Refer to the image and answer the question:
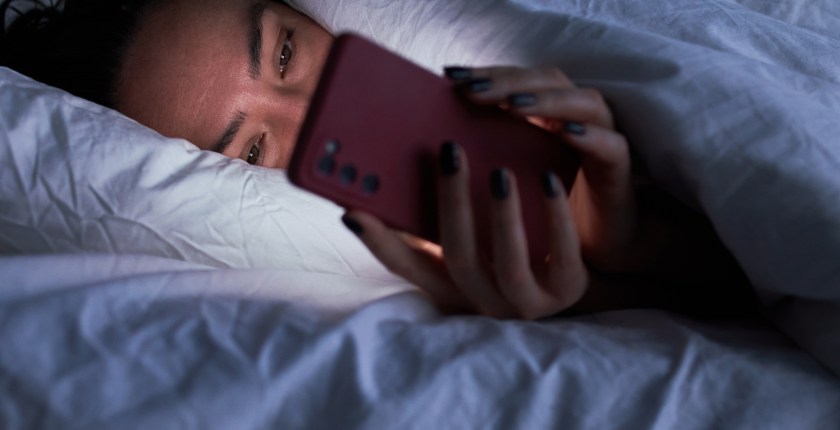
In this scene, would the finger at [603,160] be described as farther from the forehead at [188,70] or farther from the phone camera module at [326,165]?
the forehead at [188,70]

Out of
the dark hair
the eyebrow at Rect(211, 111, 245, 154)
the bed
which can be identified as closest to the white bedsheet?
the bed

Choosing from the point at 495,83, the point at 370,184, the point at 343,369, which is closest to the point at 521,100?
the point at 495,83

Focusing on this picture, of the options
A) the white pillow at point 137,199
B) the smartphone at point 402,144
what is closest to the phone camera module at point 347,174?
the smartphone at point 402,144

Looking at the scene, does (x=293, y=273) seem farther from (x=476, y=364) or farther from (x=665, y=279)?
(x=665, y=279)

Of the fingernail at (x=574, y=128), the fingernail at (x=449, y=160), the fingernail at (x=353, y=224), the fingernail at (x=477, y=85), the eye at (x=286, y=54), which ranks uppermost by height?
the fingernail at (x=477, y=85)

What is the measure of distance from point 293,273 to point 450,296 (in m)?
0.15

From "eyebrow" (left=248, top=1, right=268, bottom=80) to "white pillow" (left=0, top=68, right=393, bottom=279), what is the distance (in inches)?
5.3

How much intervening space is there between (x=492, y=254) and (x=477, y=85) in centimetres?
13

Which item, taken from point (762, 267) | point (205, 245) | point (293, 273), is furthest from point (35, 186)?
point (762, 267)

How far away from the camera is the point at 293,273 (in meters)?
0.54

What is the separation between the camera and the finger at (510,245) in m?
0.43

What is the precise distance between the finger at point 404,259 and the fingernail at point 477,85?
12cm

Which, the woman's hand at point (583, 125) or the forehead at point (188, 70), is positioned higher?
the woman's hand at point (583, 125)

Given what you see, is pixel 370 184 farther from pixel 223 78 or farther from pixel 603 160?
pixel 223 78
